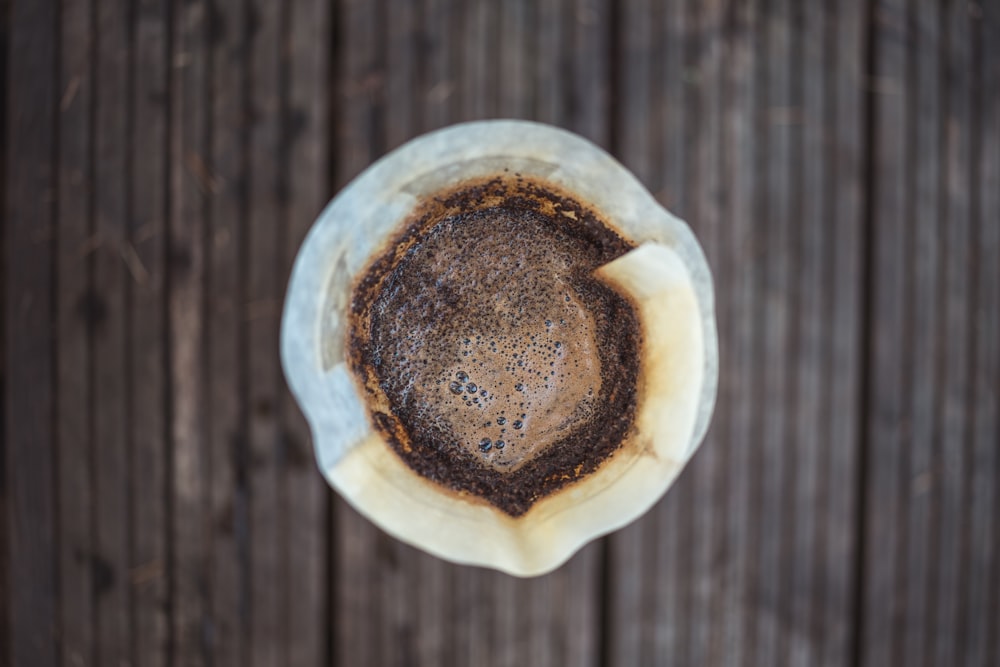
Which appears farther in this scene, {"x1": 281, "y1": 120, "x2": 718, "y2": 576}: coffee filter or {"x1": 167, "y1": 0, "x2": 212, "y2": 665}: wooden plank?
{"x1": 167, "y1": 0, "x2": 212, "y2": 665}: wooden plank

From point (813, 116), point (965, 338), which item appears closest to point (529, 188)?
point (813, 116)

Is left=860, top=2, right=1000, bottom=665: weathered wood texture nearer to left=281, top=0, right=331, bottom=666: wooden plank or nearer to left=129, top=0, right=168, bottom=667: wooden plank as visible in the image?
left=281, top=0, right=331, bottom=666: wooden plank

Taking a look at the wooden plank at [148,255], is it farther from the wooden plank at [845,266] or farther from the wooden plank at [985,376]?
the wooden plank at [985,376]

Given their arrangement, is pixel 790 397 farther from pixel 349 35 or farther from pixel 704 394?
pixel 349 35

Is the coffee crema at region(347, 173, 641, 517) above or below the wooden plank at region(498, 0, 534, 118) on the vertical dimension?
below

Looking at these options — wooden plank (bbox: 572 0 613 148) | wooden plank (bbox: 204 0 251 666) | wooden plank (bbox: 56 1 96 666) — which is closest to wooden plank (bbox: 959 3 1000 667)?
wooden plank (bbox: 572 0 613 148)

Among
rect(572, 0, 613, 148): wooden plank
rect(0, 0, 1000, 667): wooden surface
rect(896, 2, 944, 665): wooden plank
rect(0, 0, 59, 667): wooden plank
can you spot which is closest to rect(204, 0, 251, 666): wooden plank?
rect(0, 0, 1000, 667): wooden surface

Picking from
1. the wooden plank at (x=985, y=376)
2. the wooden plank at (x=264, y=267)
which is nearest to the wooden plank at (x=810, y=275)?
the wooden plank at (x=985, y=376)

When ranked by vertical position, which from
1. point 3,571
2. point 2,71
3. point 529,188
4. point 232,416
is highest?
point 2,71
